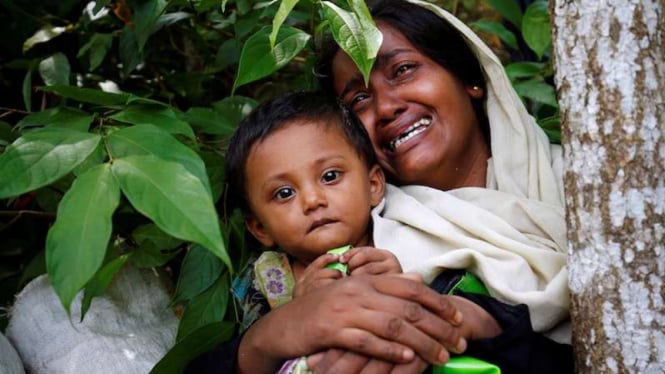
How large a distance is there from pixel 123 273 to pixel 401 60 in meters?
0.81

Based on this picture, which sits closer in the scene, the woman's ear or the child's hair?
the child's hair

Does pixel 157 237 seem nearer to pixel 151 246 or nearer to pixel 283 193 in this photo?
pixel 151 246

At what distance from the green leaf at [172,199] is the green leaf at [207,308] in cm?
69

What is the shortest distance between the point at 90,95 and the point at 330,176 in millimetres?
489

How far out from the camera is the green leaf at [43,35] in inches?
96.7

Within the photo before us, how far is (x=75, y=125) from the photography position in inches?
62.7

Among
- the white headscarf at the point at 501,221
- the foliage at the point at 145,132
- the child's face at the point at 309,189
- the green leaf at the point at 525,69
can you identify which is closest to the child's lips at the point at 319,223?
the child's face at the point at 309,189

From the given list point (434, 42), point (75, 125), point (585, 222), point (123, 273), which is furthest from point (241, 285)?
point (585, 222)

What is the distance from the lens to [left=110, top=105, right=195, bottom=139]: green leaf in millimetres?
1603

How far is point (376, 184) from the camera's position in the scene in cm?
180

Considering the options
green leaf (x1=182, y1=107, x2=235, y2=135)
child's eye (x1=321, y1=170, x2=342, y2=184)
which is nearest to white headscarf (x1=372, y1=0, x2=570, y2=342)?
child's eye (x1=321, y1=170, x2=342, y2=184)

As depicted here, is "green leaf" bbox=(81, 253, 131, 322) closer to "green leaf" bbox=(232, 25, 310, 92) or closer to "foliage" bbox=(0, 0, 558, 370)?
"foliage" bbox=(0, 0, 558, 370)

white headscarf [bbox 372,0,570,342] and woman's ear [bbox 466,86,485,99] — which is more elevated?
woman's ear [bbox 466,86,485,99]

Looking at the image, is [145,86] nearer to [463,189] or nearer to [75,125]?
[75,125]
